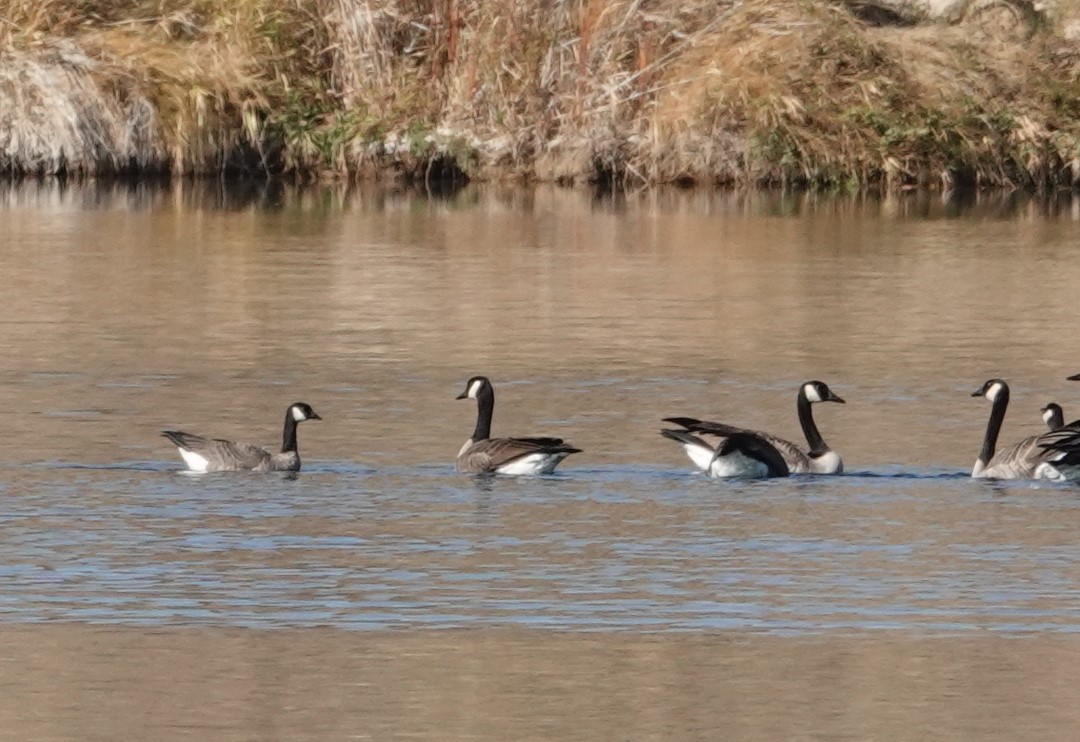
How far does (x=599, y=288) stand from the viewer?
79.5ft

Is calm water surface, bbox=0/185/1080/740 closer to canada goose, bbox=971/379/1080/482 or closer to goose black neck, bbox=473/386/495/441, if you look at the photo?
canada goose, bbox=971/379/1080/482

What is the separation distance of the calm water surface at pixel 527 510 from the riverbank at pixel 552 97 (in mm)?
8794

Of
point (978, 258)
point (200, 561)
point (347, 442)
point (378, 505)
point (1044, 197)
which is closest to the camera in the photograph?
point (200, 561)

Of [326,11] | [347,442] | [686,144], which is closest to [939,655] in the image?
[347,442]

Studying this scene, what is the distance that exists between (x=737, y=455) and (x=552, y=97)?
72.8 ft

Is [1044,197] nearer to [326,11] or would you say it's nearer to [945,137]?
[945,137]

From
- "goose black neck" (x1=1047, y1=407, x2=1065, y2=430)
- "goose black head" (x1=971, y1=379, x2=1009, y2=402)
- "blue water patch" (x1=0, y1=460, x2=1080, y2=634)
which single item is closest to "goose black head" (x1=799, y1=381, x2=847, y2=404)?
"blue water patch" (x1=0, y1=460, x2=1080, y2=634)

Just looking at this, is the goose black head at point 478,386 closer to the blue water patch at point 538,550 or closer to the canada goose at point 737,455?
the blue water patch at point 538,550

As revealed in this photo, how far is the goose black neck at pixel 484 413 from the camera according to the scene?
15039 millimetres

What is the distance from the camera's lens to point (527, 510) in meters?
13.5

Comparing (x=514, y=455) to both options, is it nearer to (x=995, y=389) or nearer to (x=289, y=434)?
(x=289, y=434)

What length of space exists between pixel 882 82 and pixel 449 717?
→ 28.0 meters

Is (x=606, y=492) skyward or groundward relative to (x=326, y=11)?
groundward

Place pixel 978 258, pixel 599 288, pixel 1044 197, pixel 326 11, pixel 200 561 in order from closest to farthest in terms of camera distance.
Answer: pixel 200 561, pixel 599 288, pixel 978 258, pixel 1044 197, pixel 326 11
